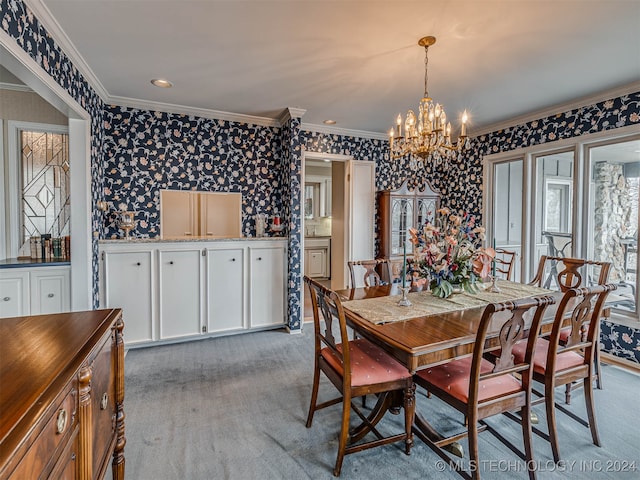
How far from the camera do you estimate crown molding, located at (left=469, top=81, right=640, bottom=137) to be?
3033 mm

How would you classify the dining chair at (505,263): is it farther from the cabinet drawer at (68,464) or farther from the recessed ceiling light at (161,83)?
the recessed ceiling light at (161,83)

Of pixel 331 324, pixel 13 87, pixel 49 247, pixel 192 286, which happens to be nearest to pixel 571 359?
pixel 331 324

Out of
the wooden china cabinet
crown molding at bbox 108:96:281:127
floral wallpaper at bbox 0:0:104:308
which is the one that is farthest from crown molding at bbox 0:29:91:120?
the wooden china cabinet

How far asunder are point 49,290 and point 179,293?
3.64 feet

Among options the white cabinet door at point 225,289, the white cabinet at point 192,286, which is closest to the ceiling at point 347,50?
the white cabinet at point 192,286

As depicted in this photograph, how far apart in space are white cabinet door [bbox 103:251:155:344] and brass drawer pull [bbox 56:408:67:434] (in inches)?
106

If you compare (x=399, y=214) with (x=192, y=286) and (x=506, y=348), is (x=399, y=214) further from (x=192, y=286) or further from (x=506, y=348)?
(x=506, y=348)

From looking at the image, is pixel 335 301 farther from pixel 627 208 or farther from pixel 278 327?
pixel 627 208

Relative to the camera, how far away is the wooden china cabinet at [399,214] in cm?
464

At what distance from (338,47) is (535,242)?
3398 millimetres

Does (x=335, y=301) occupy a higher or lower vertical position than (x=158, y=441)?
higher

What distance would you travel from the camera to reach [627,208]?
10.4 ft

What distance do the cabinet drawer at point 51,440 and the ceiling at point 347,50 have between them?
213 centimetres

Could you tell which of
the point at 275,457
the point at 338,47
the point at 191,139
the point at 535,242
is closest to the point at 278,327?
the point at 275,457
